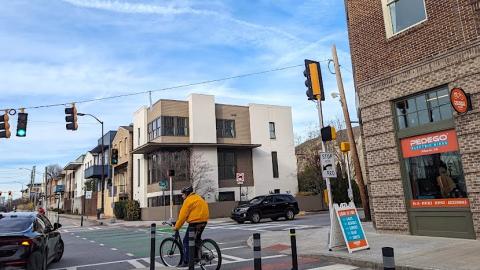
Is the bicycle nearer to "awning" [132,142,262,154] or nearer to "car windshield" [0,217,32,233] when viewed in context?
"car windshield" [0,217,32,233]

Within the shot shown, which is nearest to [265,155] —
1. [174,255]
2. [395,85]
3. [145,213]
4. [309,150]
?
[309,150]

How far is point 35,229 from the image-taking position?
904 centimetres

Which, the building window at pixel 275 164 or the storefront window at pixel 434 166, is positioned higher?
the building window at pixel 275 164

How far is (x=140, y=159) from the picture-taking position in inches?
1588

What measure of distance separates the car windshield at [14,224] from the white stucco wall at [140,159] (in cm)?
2960

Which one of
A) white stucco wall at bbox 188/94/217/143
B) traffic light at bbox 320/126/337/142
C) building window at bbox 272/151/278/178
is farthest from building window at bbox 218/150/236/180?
traffic light at bbox 320/126/337/142

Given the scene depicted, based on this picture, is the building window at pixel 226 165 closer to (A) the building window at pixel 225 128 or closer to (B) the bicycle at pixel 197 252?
(A) the building window at pixel 225 128

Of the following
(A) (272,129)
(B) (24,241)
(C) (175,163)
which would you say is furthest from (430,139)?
(A) (272,129)

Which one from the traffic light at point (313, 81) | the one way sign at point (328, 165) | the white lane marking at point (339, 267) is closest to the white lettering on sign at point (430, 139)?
the one way sign at point (328, 165)

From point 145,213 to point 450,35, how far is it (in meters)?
29.5

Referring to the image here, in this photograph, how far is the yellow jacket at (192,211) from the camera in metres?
9.03

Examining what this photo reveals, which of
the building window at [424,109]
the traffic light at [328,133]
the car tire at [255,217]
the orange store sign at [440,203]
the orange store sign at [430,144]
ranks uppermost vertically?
the building window at [424,109]

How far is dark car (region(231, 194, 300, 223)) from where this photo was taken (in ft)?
83.3

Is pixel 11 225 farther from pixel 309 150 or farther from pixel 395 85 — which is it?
pixel 309 150
